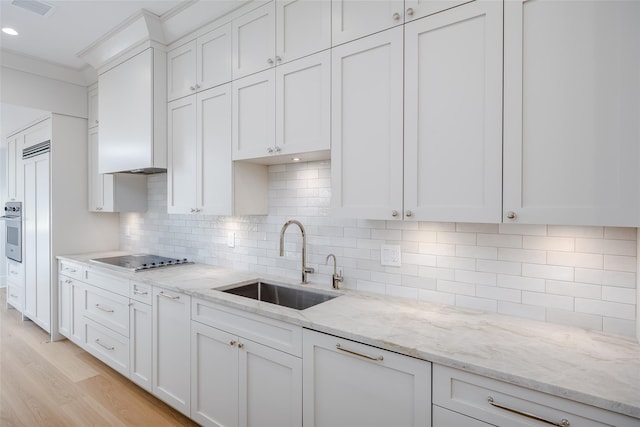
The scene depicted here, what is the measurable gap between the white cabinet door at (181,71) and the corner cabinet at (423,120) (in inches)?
51.0

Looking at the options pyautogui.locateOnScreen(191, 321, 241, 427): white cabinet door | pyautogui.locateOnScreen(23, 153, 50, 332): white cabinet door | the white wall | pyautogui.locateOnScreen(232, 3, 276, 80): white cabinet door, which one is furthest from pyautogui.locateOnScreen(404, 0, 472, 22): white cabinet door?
pyautogui.locateOnScreen(23, 153, 50, 332): white cabinet door

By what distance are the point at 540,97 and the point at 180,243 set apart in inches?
119

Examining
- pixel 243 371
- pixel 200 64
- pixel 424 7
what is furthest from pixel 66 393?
pixel 424 7

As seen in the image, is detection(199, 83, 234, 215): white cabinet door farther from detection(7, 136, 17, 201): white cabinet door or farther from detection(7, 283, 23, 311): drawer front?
detection(7, 283, 23, 311): drawer front

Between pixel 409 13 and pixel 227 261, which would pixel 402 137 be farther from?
pixel 227 261

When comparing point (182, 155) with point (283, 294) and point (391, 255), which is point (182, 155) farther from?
point (391, 255)

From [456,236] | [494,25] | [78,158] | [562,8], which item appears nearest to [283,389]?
[456,236]

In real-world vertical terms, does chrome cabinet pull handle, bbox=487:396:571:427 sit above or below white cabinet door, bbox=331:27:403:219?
below

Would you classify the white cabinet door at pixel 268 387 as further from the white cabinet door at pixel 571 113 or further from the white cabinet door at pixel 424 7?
the white cabinet door at pixel 424 7

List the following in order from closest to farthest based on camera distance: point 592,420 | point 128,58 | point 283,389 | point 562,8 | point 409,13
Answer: point 592,420, point 562,8, point 409,13, point 283,389, point 128,58

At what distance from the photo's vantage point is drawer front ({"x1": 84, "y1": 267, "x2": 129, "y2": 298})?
275 centimetres

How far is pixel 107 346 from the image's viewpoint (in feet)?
9.75

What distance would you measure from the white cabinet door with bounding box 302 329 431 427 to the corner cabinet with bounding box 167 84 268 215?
119cm

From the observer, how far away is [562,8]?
1.28 meters
